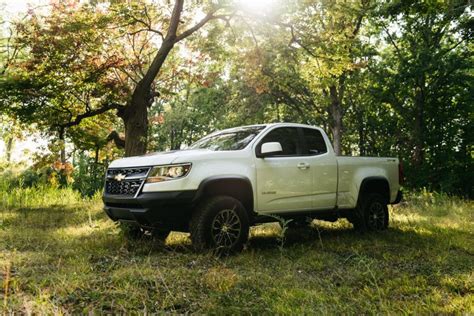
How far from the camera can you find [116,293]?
13.1 ft

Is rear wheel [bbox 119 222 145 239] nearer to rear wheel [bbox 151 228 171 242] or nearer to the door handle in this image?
rear wheel [bbox 151 228 171 242]

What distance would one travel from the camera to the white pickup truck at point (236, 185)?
5.67 metres

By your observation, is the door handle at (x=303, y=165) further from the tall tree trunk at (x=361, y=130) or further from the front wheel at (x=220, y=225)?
the tall tree trunk at (x=361, y=130)

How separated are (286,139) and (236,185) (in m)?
1.36

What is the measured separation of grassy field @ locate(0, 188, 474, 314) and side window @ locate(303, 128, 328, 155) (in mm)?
1502

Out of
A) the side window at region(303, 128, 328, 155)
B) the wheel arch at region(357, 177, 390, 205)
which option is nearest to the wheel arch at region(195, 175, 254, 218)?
the side window at region(303, 128, 328, 155)

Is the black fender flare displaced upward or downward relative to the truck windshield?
downward

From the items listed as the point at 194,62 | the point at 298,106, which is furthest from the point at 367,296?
the point at 298,106

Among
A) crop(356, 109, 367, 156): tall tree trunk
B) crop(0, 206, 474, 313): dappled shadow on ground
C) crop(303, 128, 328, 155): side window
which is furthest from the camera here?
crop(356, 109, 367, 156): tall tree trunk

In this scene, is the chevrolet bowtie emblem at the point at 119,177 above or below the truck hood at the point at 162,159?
below

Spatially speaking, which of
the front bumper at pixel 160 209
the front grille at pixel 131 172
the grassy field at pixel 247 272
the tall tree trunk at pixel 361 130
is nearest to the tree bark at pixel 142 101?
the grassy field at pixel 247 272

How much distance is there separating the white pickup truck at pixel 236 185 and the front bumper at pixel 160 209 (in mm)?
13

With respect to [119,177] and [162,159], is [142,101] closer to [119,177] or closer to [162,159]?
[119,177]

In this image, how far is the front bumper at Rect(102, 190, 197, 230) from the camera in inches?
218
